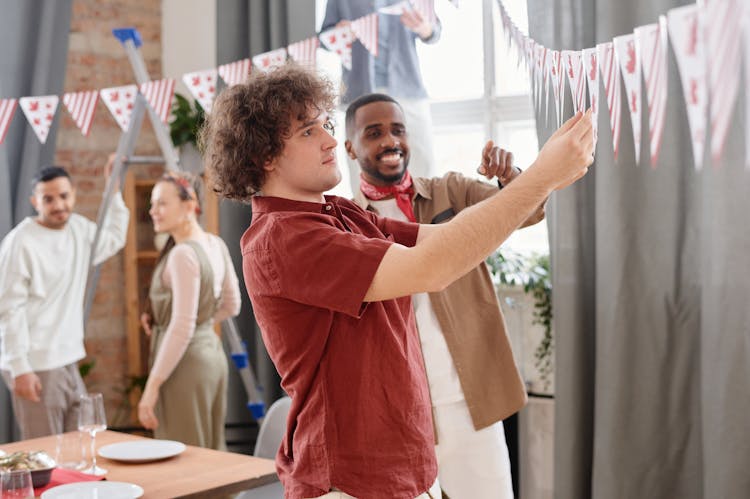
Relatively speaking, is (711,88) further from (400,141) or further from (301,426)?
(400,141)

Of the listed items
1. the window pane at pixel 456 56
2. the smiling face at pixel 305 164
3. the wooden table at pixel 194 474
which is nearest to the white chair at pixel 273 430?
the wooden table at pixel 194 474

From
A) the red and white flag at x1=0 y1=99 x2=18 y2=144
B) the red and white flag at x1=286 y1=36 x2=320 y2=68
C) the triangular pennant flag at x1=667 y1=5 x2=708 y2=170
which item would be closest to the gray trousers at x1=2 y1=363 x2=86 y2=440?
the red and white flag at x1=0 y1=99 x2=18 y2=144

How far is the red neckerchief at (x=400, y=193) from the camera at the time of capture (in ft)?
8.38

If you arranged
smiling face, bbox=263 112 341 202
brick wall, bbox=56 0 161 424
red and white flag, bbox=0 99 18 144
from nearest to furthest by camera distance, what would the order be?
smiling face, bbox=263 112 341 202
red and white flag, bbox=0 99 18 144
brick wall, bbox=56 0 161 424

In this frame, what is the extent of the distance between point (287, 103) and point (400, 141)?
90 cm

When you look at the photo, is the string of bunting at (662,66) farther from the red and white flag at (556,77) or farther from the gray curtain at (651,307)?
the gray curtain at (651,307)

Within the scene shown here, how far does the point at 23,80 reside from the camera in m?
4.68

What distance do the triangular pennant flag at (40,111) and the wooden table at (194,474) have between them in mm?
2090

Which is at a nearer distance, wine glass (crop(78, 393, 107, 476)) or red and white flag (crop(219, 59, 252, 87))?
wine glass (crop(78, 393, 107, 476))

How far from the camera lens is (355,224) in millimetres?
1745

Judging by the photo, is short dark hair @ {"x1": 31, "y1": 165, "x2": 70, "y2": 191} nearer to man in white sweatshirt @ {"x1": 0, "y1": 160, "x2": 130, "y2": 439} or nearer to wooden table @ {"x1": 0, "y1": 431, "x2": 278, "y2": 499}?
man in white sweatshirt @ {"x1": 0, "y1": 160, "x2": 130, "y2": 439}

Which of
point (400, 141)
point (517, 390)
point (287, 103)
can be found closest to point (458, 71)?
point (400, 141)

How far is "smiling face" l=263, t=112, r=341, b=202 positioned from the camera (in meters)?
1.68

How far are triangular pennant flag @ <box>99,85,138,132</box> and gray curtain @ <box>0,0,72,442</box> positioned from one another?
1.85 feet
